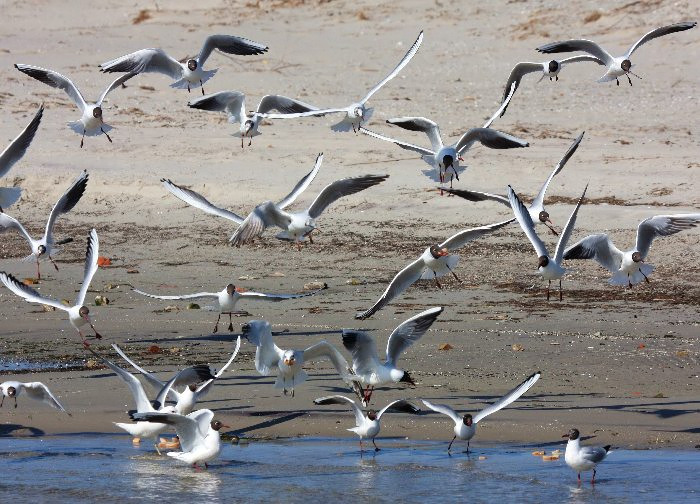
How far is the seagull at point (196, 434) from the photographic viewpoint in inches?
366

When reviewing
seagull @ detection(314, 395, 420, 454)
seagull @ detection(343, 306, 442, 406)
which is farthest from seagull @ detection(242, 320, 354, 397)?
seagull @ detection(314, 395, 420, 454)

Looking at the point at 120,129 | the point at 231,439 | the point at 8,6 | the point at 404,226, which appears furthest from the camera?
the point at 8,6

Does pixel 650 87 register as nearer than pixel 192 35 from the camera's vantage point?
Yes

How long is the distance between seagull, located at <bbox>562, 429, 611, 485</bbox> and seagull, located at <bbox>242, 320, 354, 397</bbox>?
6.14 ft

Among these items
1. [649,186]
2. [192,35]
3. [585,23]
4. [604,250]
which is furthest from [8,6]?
[604,250]

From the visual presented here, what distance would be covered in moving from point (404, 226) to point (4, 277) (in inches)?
220

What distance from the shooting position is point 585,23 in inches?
898

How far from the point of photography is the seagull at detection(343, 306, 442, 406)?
9.92 meters

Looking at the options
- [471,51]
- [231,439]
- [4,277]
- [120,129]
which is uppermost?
[471,51]

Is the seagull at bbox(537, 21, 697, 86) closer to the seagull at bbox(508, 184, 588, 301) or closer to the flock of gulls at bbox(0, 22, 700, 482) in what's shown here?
the flock of gulls at bbox(0, 22, 700, 482)

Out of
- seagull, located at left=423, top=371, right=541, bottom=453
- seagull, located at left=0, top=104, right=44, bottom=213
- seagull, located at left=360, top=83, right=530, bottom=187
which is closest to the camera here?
seagull, located at left=423, top=371, right=541, bottom=453

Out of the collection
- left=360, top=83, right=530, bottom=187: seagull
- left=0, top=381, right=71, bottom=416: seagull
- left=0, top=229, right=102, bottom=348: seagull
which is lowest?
left=0, top=381, right=71, bottom=416: seagull

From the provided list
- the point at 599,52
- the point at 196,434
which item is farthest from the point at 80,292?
the point at 599,52

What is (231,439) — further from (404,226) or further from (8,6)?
(8,6)
